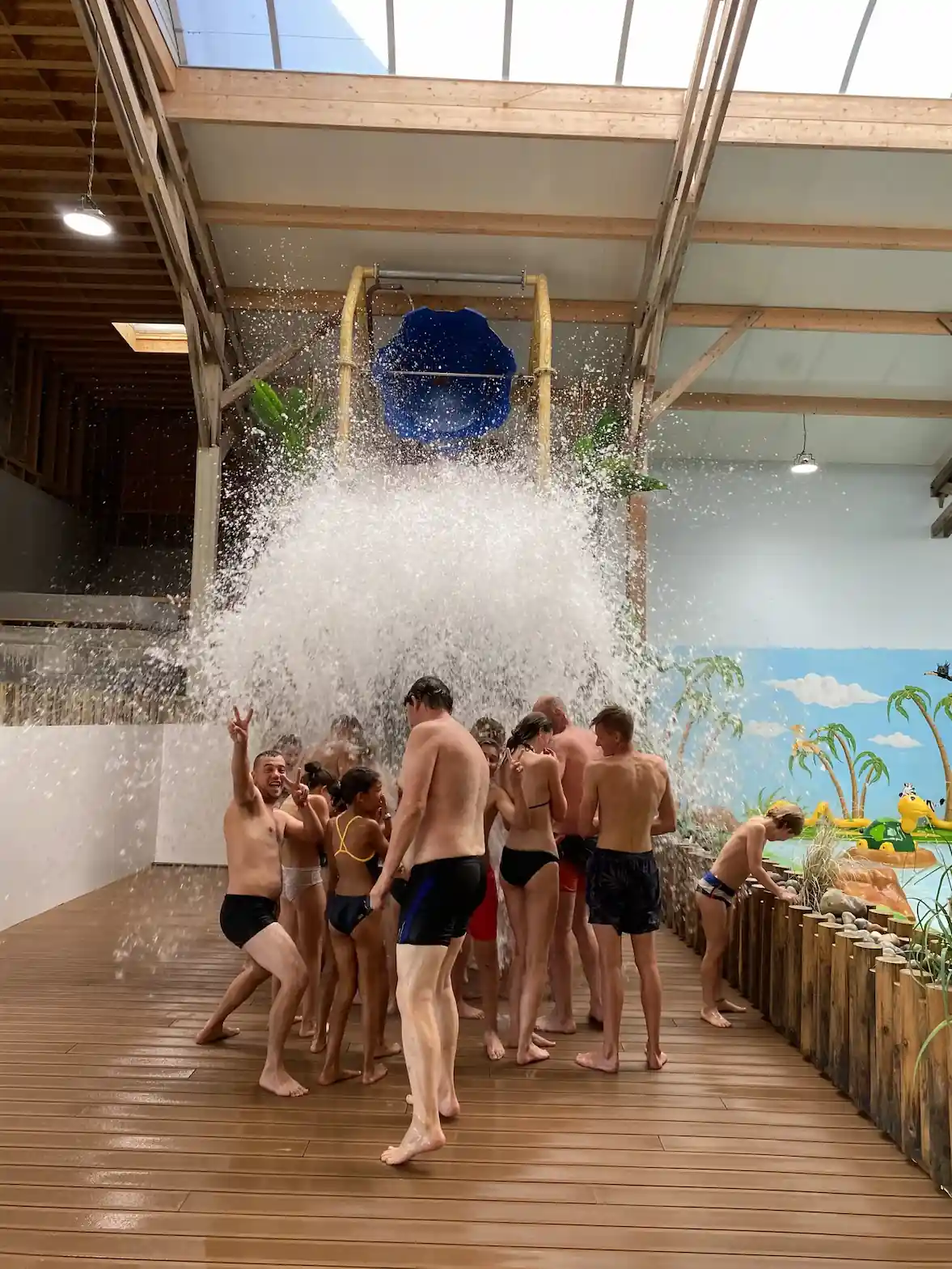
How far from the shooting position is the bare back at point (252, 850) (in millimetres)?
2951

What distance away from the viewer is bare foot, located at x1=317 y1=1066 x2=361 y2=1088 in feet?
Result: 9.51

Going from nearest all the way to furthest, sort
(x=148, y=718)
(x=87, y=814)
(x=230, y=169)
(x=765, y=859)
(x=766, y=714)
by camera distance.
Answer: (x=765, y=859) → (x=87, y=814) → (x=148, y=718) → (x=230, y=169) → (x=766, y=714)

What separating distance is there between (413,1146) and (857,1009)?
1.45m

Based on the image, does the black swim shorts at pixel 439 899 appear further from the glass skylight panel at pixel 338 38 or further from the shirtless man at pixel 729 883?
the glass skylight panel at pixel 338 38

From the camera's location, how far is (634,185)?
7477 millimetres

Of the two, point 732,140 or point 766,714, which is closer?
point 732,140

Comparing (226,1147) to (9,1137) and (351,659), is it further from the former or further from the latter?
(351,659)

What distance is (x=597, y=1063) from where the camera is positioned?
312 cm

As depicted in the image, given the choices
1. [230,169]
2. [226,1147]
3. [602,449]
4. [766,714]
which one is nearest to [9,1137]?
[226,1147]

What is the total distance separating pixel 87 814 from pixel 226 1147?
3837 mm

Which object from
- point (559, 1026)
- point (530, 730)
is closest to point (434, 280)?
point (530, 730)

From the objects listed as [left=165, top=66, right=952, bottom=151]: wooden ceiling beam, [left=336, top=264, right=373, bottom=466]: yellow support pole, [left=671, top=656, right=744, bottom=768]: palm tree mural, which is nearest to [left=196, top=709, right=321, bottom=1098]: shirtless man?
[left=336, top=264, right=373, bottom=466]: yellow support pole

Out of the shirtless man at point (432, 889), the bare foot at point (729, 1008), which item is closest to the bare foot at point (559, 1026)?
the bare foot at point (729, 1008)

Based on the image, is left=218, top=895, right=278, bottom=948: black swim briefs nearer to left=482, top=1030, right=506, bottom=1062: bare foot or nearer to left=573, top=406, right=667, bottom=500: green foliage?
left=482, top=1030, right=506, bottom=1062: bare foot
